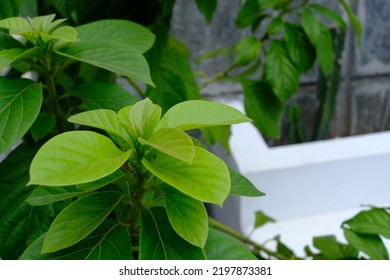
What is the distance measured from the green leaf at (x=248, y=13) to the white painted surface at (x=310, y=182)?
0.38 m

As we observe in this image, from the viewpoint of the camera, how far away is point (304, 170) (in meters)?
1.19

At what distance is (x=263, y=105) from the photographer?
2.75ft

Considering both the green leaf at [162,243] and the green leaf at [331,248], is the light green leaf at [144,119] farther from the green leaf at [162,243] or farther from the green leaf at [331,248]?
the green leaf at [331,248]

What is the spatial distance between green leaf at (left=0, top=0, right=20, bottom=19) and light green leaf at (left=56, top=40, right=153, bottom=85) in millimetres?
114

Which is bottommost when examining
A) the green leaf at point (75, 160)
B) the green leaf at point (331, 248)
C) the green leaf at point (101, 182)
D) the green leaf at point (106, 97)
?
the green leaf at point (331, 248)

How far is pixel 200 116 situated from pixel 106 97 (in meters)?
0.14

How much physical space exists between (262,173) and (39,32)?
81 cm

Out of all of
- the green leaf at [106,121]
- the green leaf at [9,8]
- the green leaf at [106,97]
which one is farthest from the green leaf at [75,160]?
the green leaf at [9,8]

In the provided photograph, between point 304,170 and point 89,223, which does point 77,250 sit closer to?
point 89,223

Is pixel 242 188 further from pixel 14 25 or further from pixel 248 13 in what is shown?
pixel 248 13

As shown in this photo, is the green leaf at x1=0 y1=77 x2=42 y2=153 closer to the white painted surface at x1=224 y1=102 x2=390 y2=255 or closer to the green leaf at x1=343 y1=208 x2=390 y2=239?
the green leaf at x1=343 y1=208 x2=390 y2=239

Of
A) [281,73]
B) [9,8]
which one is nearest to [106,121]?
[9,8]

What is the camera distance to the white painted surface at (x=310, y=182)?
1.19 meters
